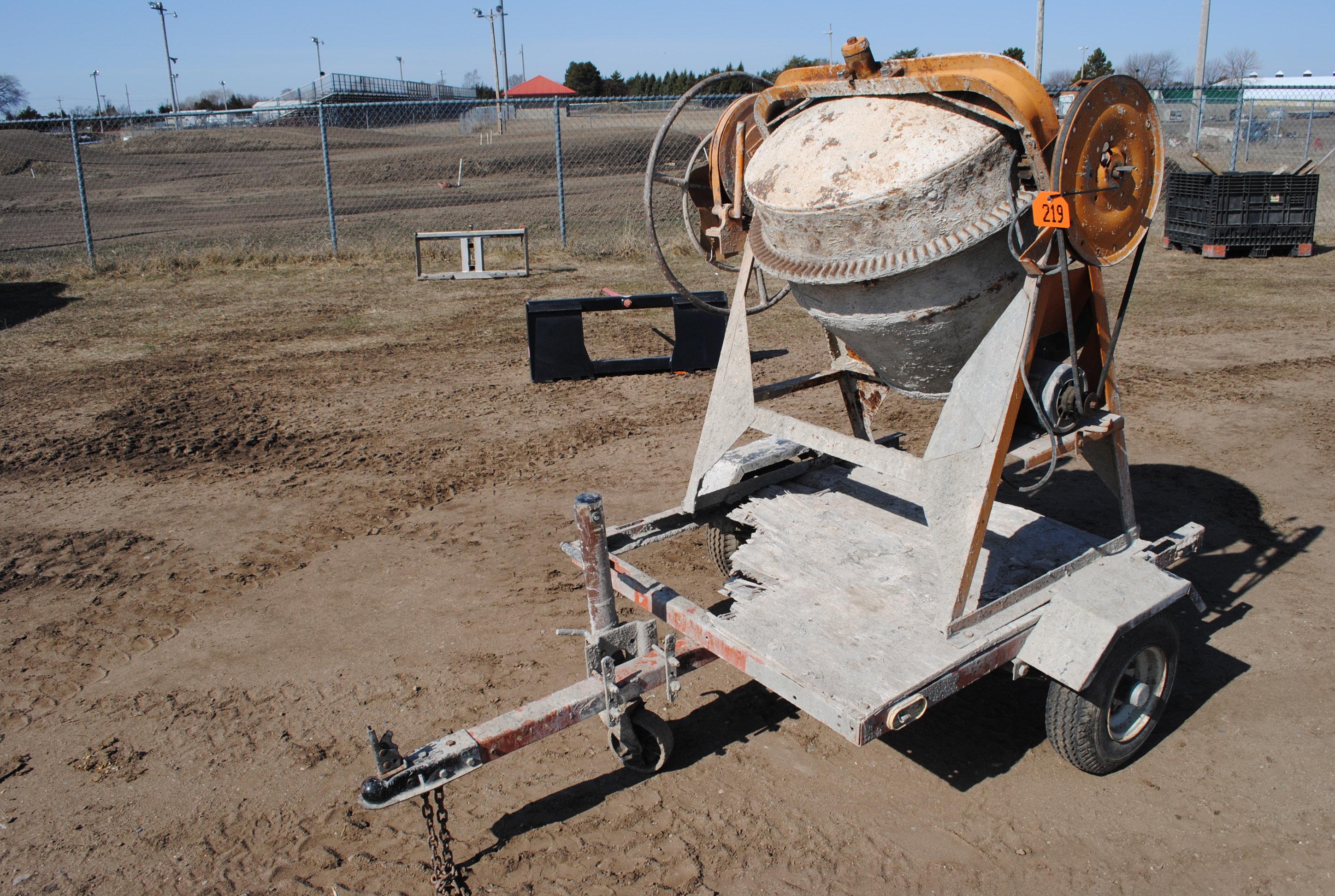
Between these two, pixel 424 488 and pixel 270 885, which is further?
pixel 424 488

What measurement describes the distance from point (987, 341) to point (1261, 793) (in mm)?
1774

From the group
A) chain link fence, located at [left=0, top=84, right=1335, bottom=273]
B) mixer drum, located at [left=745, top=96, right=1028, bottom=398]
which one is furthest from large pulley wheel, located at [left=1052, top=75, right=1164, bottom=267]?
chain link fence, located at [left=0, top=84, right=1335, bottom=273]

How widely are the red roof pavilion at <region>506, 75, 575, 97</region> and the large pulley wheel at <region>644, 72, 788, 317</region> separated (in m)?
52.8

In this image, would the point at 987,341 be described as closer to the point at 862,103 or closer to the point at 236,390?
the point at 862,103

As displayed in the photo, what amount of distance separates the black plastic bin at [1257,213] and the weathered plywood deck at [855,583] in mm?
10647

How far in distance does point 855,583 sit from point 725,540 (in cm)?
103

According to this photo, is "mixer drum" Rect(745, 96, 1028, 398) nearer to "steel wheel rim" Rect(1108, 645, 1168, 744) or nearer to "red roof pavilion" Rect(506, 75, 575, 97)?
"steel wheel rim" Rect(1108, 645, 1168, 744)

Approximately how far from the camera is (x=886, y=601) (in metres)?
3.45

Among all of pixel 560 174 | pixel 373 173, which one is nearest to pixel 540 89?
pixel 373 173

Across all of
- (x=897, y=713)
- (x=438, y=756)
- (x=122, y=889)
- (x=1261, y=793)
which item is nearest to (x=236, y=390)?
(x=122, y=889)

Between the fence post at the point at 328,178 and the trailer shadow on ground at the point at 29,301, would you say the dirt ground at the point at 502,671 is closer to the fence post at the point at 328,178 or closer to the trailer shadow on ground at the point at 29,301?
the trailer shadow on ground at the point at 29,301

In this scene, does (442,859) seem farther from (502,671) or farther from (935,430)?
(935,430)

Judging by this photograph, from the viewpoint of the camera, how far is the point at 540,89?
56406 mm

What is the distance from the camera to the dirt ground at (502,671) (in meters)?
2.95
